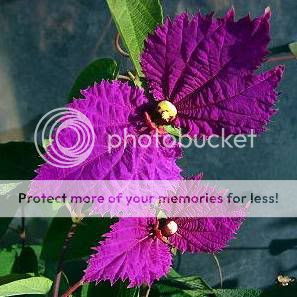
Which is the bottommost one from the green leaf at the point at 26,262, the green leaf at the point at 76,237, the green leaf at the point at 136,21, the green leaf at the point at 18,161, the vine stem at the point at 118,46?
the green leaf at the point at 26,262

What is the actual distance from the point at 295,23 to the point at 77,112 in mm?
539

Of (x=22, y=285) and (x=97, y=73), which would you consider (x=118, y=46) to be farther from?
(x=22, y=285)

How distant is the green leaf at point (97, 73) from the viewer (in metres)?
0.66

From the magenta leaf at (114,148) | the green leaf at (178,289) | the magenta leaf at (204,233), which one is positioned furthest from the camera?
the green leaf at (178,289)

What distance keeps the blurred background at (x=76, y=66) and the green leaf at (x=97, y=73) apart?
212 millimetres

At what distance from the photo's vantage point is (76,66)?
882 millimetres

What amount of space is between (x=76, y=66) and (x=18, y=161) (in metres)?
0.22

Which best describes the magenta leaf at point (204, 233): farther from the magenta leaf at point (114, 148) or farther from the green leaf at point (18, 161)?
the green leaf at point (18, 161)

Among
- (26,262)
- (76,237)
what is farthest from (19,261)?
(76,237)

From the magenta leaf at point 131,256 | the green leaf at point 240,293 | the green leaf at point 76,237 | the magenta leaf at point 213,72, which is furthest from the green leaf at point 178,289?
the magenta leaf at point 213,72

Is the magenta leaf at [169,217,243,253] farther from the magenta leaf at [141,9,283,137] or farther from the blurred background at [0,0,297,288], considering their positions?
the blurred background at [0,0,297,288]

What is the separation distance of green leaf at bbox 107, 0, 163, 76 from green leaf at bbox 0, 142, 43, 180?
21cm

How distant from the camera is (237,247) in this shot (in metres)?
1.02

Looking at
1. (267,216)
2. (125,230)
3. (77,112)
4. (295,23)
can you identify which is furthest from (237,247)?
(77,112)
